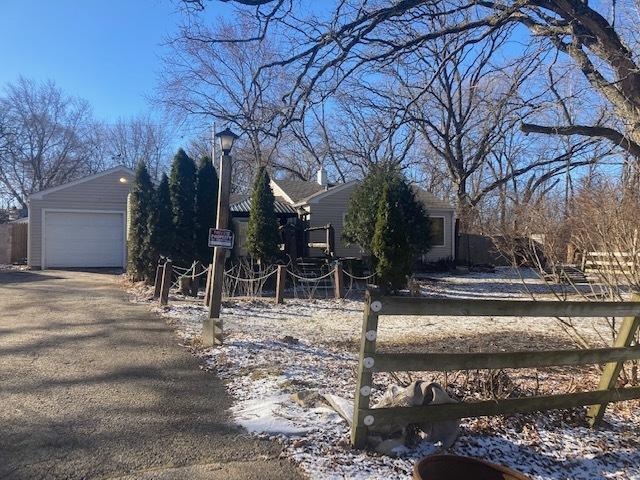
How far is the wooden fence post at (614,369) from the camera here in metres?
4.27

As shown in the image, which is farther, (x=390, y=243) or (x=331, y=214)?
(x=331, y=214)

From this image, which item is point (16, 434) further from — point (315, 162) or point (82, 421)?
point (315, 162)

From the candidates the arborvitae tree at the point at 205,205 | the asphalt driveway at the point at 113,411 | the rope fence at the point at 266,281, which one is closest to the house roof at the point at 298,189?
the rope fence at the point at 266,281

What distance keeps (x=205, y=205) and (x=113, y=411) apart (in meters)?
11.5

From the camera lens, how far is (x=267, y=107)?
27.0 ft

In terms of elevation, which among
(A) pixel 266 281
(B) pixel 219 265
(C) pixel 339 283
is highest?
(B) pixel 219 265

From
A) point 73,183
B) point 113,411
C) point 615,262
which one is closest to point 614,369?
point 615,262

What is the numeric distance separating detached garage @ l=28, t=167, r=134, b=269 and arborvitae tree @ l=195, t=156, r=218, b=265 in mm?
7253

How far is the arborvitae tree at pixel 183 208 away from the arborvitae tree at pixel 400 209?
4776 millimetres

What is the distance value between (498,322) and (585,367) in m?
4.03

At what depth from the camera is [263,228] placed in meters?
15.8

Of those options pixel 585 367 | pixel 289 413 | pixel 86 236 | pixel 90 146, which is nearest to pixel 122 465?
pixel 289 413

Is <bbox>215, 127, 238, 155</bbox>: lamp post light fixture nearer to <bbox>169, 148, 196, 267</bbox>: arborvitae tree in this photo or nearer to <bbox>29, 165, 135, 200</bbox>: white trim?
<bbox>169, 148, 196, 267</bbox>: arborvitae tree

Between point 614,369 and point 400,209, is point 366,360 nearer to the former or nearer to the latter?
point 614,369
